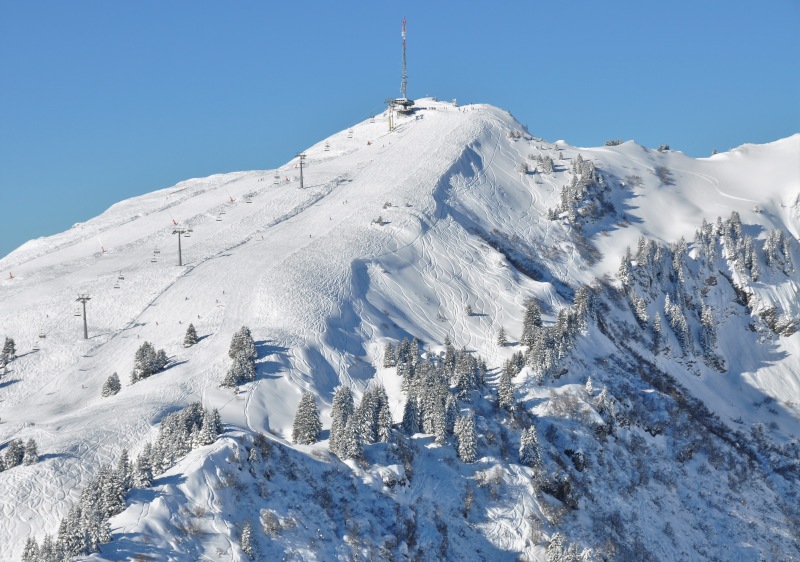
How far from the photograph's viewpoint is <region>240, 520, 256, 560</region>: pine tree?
52625 mm

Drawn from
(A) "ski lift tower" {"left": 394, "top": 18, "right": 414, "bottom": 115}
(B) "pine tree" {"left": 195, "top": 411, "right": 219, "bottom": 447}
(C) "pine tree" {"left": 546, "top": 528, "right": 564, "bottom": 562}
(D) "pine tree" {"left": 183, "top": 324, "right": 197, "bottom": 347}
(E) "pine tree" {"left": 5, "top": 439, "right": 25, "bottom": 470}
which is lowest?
(C) "pine tree" {"left": 546, "top": 528, "right": 564, "bottom": 562}

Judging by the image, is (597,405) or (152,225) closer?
(597,405)

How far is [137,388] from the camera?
75.4 m

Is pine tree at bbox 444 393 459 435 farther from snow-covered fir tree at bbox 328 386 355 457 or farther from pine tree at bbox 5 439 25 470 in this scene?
pine tree at bbox 5 439 25 470

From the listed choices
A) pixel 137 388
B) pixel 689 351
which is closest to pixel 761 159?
pixel 689 351

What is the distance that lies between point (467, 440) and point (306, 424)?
14222 mm

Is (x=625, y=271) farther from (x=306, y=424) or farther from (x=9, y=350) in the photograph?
(x=9, y=350)

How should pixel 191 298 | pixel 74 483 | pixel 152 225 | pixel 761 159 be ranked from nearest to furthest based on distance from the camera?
1. pixel 74 483
2. pixel 191 298
3. pixel 152 225
4. pixel 761 159

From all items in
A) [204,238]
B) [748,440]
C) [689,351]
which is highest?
[204,238]

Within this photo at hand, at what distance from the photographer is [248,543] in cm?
5284

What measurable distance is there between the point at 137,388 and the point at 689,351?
7458 cm

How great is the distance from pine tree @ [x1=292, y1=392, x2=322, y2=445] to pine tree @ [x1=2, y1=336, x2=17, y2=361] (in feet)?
116

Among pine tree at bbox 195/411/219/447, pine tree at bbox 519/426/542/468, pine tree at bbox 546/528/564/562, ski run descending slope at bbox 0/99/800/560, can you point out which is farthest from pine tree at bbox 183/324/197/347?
pine tree at bbox 546/528/564/562

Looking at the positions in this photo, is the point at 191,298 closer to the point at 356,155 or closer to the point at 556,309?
the point at 556,309
